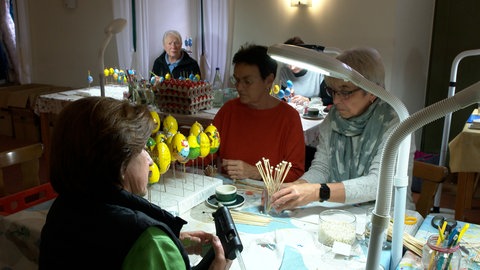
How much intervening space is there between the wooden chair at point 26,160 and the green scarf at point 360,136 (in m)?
1.48

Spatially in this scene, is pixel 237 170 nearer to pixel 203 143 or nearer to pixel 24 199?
pixel 203 143

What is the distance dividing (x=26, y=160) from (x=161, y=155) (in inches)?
39.8

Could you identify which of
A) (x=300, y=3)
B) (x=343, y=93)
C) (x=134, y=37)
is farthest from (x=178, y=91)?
(x=134, y=37)

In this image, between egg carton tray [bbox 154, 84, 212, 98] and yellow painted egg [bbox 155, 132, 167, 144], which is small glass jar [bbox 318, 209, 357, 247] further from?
egg carton tray [bbox 154, 84, 212, 98]

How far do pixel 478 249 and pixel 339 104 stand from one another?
72 centimetres

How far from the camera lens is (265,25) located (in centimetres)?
494

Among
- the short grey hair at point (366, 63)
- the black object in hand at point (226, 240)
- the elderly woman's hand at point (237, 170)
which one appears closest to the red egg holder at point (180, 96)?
the elderly woman's hand at point (237, 170)

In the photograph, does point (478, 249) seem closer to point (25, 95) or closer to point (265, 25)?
point (265, 25)

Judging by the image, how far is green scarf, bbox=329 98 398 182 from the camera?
170cm

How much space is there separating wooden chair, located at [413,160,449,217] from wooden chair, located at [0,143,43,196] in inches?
72.0

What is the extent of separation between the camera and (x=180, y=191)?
63.7 inches

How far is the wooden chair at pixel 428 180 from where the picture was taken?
1.76 metres

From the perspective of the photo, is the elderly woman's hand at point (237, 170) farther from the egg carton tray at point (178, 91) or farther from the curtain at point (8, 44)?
the curtain at point (8, 44)

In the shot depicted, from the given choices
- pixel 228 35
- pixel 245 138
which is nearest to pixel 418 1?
pixel 228 35
